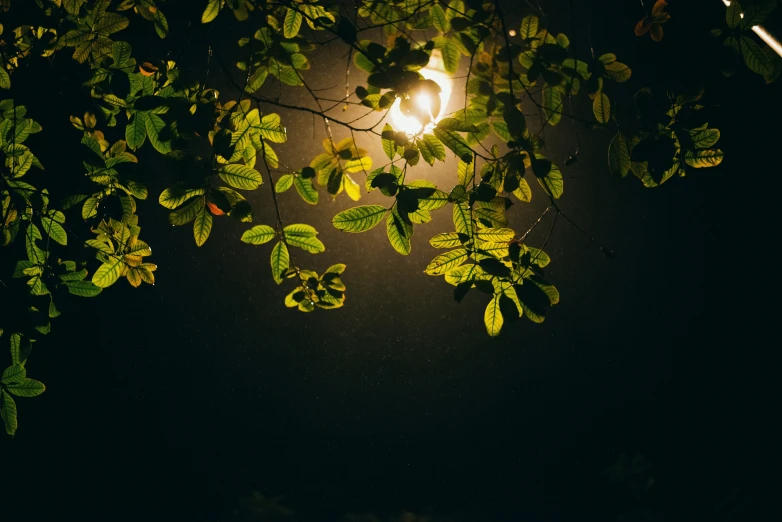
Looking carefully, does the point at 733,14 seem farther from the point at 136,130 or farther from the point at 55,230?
the point at 55,230

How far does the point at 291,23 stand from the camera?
1.06 meters

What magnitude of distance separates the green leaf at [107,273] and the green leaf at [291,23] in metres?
0.71

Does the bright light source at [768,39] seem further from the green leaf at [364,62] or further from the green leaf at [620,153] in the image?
the green leaf at [364,62]

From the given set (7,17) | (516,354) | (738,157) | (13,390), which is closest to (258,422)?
(516,354)

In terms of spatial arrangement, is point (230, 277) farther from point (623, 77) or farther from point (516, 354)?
point (623, 77)

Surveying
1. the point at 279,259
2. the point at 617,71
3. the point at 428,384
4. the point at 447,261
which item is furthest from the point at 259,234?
the point at 428,384

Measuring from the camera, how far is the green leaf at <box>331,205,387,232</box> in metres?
0.94

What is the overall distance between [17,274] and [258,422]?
6.10 ft

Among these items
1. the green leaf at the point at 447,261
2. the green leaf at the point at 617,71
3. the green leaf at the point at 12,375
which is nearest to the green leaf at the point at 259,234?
the green leaf at the point at 447,261

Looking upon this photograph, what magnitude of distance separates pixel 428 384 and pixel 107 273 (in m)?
2.02

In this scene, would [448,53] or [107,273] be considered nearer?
[448,53]

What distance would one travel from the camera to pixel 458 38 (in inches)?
41.4

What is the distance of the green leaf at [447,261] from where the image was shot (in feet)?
3.40

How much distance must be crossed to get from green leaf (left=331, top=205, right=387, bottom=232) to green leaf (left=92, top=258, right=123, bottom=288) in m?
0.62
